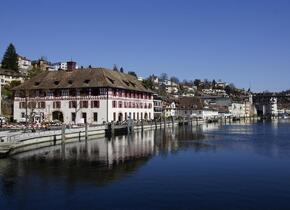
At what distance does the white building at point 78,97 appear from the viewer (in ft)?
Answer: 316

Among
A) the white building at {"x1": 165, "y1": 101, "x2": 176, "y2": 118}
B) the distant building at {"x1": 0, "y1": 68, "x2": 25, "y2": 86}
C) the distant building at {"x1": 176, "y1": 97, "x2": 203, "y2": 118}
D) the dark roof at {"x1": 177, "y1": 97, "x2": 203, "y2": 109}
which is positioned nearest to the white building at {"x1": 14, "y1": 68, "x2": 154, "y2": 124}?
the distant building at {"x1": 0, "y1": 68, "x2": 25, "y2": 86}

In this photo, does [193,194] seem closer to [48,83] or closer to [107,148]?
[107,148]

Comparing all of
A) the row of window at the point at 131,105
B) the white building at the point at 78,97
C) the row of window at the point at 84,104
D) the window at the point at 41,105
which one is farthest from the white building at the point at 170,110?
the row of window at the point at 84,104

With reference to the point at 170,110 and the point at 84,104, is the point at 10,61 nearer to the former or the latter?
the point at 170,110

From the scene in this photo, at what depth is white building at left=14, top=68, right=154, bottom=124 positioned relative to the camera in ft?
316

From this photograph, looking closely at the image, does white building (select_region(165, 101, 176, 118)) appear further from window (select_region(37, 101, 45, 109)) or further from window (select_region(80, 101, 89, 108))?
window (select_region(80, 101, 89, 108))

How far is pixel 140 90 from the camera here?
110 m

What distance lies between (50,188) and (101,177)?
548cm

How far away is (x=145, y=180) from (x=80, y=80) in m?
66.8

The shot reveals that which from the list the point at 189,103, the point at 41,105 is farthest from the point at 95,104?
the point at 189,103

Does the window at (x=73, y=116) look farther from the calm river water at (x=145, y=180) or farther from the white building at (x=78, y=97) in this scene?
the calm river water at (x=145, y=180)

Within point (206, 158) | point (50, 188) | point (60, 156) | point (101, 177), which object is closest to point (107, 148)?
point (60, 156)

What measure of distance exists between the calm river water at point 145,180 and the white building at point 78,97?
40726mm

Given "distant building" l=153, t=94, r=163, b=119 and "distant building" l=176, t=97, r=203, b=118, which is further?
"distant building" l=176, t=97, r=203, b=118
